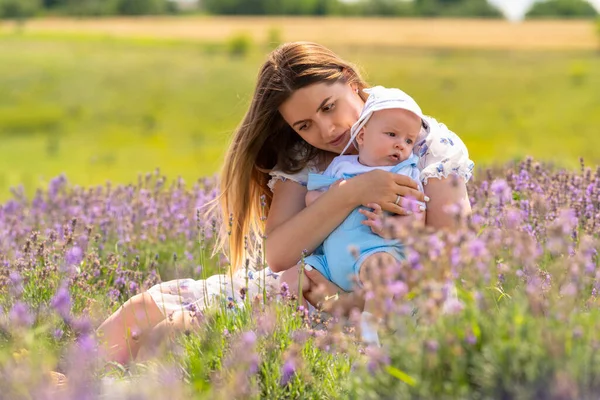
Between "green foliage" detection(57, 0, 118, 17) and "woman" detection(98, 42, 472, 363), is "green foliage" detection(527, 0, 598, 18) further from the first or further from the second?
"woman" detection(98, 42, 472, 363)

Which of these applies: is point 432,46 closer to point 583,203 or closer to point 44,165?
point 44,165

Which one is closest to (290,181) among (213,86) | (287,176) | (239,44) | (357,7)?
(287,176)

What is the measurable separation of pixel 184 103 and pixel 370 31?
22692 mm

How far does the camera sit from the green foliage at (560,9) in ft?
275

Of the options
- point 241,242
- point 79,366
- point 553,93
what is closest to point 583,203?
point 241,242

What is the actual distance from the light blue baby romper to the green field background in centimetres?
1063

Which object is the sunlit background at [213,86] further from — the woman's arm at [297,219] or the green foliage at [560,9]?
the green foliage at [560,9]

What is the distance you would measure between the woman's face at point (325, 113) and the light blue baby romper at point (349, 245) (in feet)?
0.57

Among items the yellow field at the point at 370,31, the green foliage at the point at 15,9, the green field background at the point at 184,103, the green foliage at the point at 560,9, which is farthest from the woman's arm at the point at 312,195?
the green foliage at the point at 560,9

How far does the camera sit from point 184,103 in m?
27.3

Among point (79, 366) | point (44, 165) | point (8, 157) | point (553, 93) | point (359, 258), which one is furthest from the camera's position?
point (553, 93)

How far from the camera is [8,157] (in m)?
18.2

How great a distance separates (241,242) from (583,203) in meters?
1.69

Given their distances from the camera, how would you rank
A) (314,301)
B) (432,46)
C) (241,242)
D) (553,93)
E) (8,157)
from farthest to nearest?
(432,46) < (553,93) < (8,157) < (241,242) < (314,301)
